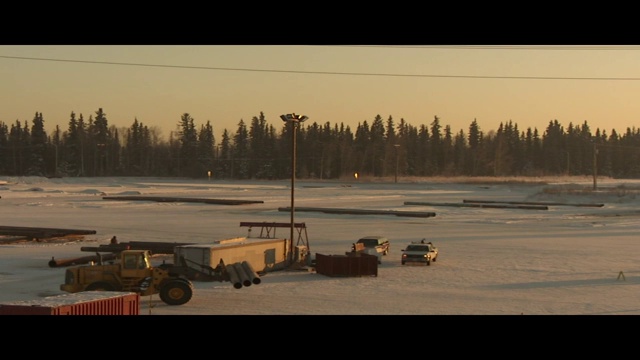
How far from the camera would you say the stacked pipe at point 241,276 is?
23486mm

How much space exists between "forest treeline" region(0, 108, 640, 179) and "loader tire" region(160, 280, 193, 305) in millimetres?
124298

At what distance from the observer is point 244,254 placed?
87.7 ft

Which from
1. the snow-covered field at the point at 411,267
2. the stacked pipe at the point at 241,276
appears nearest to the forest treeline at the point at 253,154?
the snow-covered field at the point at 411,267

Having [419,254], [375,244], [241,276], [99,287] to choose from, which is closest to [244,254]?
[241,276]

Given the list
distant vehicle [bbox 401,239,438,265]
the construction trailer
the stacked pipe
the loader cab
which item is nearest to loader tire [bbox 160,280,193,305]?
the loader cab

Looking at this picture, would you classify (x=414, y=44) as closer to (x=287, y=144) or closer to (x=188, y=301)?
(x=188, y=301)

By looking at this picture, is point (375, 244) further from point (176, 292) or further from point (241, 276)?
point (176, 292)

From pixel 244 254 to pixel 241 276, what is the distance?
2.96 metres

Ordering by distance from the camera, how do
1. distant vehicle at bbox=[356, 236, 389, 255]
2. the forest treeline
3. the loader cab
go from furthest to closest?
the forest treeline
distant vehicle at bbox=[356, 236, 389, 255]
the loader cab

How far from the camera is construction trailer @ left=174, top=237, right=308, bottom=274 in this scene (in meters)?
24.8

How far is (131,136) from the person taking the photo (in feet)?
580

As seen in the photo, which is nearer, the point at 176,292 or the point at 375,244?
the point at 176,292

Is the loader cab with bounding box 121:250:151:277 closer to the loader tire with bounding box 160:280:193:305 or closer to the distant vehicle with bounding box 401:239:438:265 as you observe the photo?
the loader tire with bounding box 160:280:193:305

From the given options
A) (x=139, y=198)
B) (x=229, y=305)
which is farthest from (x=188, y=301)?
(x=139, y=198)
